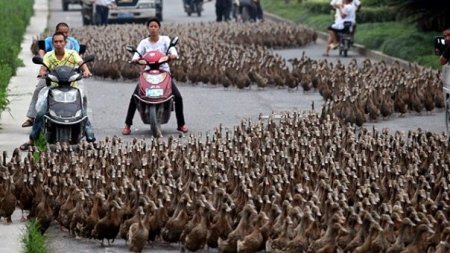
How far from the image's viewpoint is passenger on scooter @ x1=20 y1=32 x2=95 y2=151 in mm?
17125

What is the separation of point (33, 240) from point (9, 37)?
19.6 m

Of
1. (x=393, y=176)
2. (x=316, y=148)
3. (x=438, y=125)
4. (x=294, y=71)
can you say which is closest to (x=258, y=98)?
(x=294, y=71)

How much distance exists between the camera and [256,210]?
11695 millimetres

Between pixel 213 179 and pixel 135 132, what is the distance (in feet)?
21.4

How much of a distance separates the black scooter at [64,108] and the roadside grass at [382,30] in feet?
36.4

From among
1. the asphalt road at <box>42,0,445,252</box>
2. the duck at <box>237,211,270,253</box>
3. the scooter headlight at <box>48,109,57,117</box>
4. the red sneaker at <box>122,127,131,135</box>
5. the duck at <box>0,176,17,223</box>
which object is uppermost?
the duck at <box>237,211,270,253</box>

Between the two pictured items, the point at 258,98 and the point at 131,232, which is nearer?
the point at 131,232

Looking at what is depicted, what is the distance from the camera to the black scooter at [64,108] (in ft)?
55.0

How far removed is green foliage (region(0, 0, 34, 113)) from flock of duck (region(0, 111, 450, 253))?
18.6 feet

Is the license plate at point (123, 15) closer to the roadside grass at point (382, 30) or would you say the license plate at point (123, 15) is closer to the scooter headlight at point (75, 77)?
the roadside grass at point (382, 30)

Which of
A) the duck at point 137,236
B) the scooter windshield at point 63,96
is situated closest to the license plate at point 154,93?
the scooter windshield at point 63,96

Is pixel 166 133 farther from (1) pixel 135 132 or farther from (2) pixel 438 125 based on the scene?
(2) pixel 438 125

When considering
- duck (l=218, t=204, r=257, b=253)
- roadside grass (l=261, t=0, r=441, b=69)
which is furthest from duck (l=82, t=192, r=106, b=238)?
roadside grass (l=261, t=0, r=441, b=69)

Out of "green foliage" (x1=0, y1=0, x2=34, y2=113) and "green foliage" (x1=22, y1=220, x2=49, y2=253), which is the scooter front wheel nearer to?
"green foliage" (x1=0, y1=0, x2=34, y2=113)
